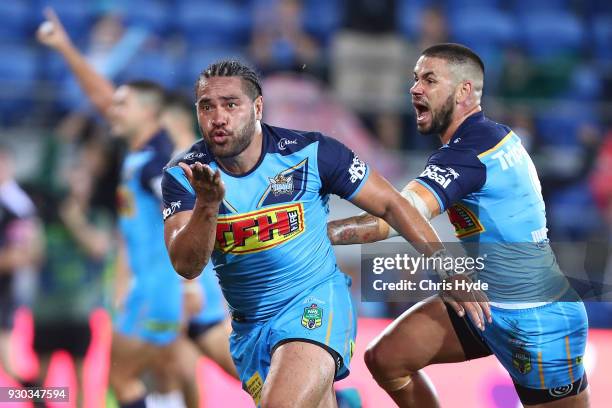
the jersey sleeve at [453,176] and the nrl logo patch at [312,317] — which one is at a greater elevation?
the jersey sleeve at [453,176]

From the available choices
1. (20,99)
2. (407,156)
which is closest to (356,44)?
(407,156)

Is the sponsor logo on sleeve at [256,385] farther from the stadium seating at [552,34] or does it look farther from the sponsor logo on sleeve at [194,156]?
the stadium seating at [552,34]

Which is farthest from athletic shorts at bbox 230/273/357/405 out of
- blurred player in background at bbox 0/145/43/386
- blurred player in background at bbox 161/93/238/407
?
blurred player in background at bbox 0/145/43/386

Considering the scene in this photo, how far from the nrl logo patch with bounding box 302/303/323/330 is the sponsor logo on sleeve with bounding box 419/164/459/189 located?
83cm

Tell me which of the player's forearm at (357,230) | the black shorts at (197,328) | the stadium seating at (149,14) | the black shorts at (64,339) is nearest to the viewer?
the player's forearm at (357,230)

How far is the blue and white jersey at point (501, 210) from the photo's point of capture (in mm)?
4844

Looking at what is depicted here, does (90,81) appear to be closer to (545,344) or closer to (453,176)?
(453,176)

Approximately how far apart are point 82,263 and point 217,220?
226 inches

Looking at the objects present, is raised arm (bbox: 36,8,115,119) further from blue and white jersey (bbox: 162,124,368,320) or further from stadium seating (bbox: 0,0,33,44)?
stadium seating (bbox: 0,0,33,44)

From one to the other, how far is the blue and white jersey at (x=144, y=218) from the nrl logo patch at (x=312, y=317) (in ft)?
8.29

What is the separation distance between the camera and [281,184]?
15.1ft

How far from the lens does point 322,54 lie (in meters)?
11.3

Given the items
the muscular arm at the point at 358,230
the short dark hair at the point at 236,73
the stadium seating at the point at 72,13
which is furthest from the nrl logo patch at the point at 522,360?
the stadium seating at the point at 72,13

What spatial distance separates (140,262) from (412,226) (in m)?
3.04
